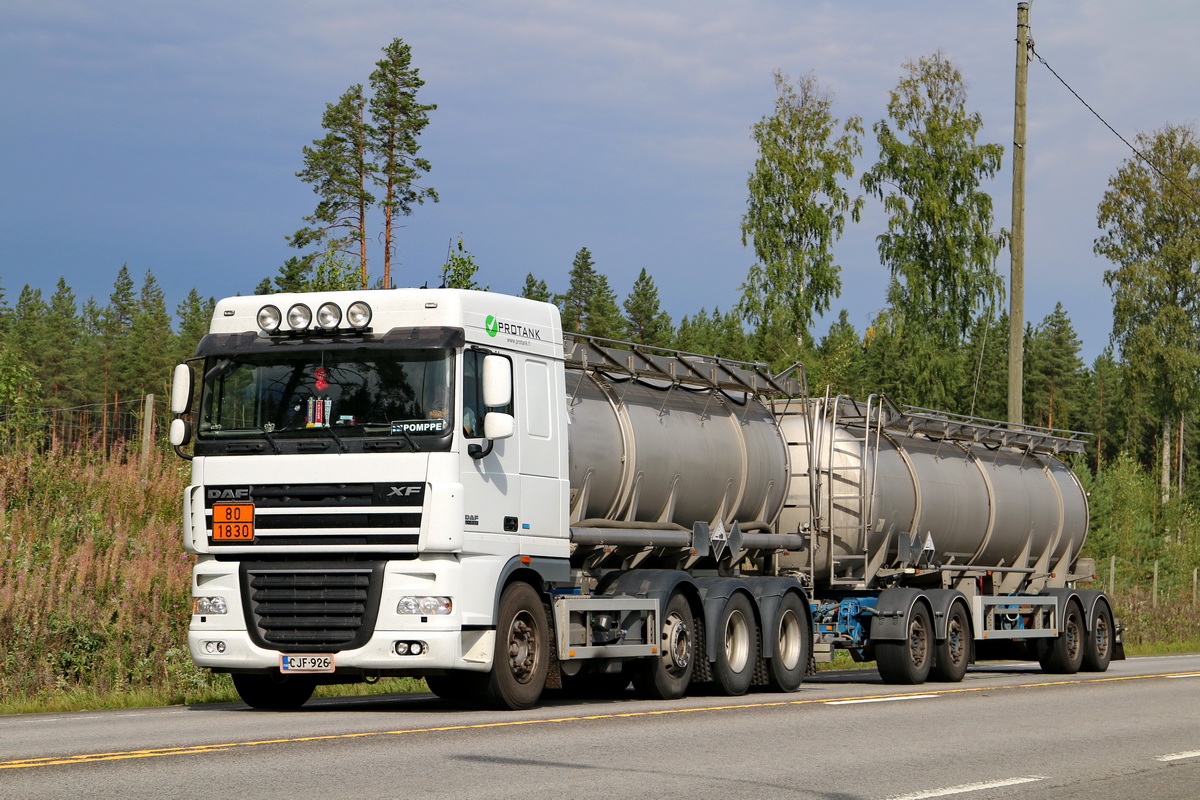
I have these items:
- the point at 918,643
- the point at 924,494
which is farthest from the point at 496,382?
the point at 924,494

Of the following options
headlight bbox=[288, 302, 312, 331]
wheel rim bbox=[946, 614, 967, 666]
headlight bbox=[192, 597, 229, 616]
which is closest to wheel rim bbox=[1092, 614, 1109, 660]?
wheel rim bbox=[946, 614, 967, 666]

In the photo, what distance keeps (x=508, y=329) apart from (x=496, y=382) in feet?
3.53

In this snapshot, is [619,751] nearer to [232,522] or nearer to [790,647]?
[232,522]

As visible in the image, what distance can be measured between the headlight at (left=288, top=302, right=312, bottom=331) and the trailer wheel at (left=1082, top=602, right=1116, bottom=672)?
623 inches

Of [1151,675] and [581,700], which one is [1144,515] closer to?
[1151,675]

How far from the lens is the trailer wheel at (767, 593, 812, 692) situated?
17.2 m

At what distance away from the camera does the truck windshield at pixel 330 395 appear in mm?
12648

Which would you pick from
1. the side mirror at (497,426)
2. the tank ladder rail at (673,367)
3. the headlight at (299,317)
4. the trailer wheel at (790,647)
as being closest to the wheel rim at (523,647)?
the side mirror at (497,426)

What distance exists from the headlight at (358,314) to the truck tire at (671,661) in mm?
4487

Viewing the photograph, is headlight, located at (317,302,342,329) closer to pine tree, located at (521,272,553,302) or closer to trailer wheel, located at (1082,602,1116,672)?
trailer wheel, located at (1082,602,1116,672)

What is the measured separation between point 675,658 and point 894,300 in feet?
124

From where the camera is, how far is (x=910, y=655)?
19719 mm

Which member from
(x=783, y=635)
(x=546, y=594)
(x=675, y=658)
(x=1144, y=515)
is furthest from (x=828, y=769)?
(x=1144, y=515)

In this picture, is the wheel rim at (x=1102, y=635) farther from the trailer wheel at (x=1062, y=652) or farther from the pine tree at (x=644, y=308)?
the pine tree at (x=644, y=308)
